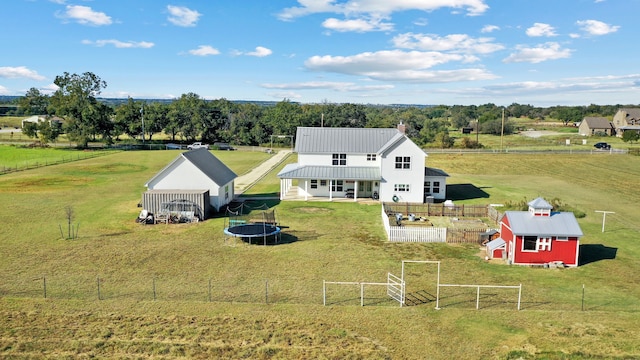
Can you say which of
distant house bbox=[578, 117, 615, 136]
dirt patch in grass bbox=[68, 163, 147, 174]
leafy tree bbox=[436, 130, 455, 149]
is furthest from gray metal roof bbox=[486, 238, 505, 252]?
distant house bbox=[578, 117, 615, 136]

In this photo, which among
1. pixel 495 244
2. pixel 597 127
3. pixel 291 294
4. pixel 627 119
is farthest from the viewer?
pixel 627 119

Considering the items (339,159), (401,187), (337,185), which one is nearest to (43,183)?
(337,185)

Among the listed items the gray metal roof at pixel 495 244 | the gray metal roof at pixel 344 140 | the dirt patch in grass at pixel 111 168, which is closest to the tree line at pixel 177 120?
the dirt patch in grass at pixel 111 168

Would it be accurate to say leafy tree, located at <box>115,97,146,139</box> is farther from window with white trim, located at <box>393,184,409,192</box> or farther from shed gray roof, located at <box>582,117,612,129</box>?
shed gray roof, located at <box>582,117,612,129</box>

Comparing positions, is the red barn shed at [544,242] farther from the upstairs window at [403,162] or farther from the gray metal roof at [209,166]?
the gray metal roof at [209,166]

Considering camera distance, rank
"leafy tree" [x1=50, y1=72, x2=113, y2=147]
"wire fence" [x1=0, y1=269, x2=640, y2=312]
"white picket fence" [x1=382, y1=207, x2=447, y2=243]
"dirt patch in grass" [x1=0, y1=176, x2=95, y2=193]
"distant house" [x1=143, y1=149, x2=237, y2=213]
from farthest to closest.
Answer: "leafy tree" [x1=50, y1=72, x2=113, y2=147] → "dirt patch in grass" [x1=0, y1=176, x2=95, y2=193] → "distant house" [x1=143, y1=149, x2=237, y2=213] → "white picket fence" [x1=382, y1=207, x2=447, y2=243] → "wire fence" [x1=0, y1=269, x2=640, y2=312]

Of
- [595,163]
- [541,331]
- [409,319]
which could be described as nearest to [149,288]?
[409,319]

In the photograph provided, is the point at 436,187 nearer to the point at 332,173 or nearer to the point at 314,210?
the point at 332,173
